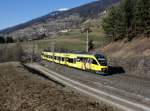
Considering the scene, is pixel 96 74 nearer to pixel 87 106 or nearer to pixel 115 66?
pixel 115 66

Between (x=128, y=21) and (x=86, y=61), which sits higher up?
(x=128, y=21)

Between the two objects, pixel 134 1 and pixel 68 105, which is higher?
pixel 134 1

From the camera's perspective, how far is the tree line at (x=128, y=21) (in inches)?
2667

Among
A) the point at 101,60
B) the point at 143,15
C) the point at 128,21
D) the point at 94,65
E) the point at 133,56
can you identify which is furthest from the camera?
the point at 128,21

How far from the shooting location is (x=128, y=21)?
78.4 metres

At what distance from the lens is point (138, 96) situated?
100ft

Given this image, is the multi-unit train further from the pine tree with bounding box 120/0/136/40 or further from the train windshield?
the pine tree with bounding box 120/0/136/40

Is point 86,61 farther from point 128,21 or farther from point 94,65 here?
point 128,21

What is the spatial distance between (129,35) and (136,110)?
56283mm

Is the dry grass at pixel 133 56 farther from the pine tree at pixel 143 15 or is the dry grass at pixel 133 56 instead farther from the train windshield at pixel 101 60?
the train windshield at pixel 101 60

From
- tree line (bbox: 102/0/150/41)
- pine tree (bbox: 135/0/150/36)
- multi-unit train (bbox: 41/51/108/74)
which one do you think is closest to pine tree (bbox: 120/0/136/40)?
tree line (bbox: 102/0/150/41)

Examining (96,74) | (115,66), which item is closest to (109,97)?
(96,74)

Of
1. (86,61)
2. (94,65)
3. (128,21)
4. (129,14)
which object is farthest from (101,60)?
(128,21)

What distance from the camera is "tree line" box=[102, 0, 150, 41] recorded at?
6775cm
